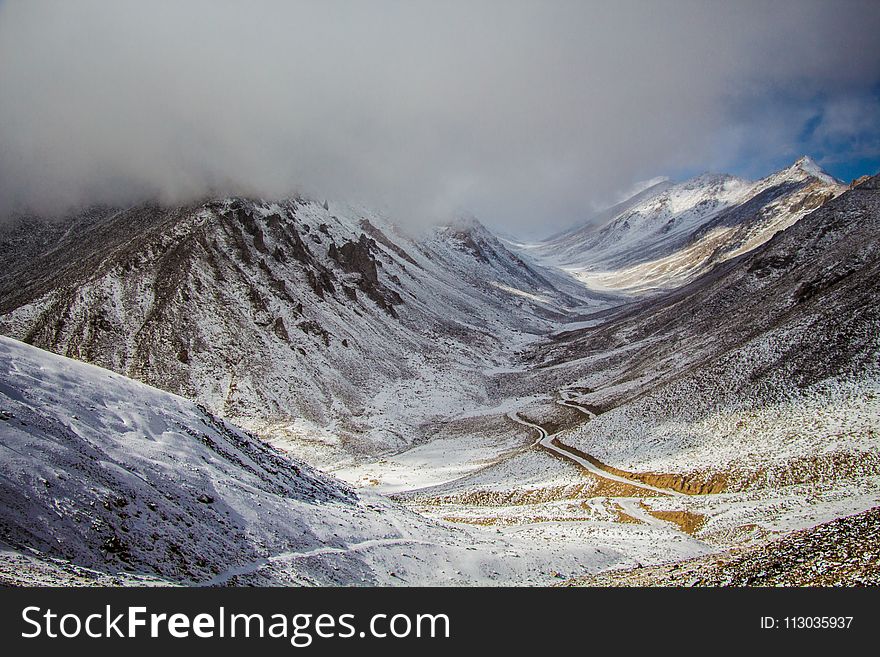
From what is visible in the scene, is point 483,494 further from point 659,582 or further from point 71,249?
point 71,249

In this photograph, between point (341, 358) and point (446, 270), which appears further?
point (446, 270)

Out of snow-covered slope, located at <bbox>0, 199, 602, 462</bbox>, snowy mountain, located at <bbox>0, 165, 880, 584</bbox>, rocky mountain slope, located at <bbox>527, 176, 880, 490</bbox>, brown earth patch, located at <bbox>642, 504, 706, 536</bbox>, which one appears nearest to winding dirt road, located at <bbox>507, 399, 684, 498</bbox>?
snowy mountain, located at <bbox>0, 165, 880, 584</bbox>

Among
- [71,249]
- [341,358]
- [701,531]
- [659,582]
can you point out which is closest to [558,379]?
[341,358]

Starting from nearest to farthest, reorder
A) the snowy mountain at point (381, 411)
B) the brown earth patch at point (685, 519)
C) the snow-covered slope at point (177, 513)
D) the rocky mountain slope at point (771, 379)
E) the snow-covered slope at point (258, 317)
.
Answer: the snow-covered slope at point (177, 513) → the snowy mountain at point (381, 411) → the brown earth patch at point (685, 519) → the rocky mountain slope at point (771, 379) → the snow-covered slope at point (258, 317)

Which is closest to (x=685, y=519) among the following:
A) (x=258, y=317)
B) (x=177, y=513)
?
(x=177, y=513)

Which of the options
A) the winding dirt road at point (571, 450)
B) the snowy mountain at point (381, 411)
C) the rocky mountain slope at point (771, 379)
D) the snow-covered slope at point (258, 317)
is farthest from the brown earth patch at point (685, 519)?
the snow-covered slope at point (258, 317)

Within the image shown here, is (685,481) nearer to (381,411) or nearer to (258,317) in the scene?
(381,411)

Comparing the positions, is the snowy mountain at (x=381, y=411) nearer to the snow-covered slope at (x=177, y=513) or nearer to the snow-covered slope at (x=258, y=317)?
the snow-covered slope at (x=177, y=513)

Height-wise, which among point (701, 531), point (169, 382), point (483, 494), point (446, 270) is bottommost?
point (701, 531)

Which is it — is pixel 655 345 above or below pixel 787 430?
above
